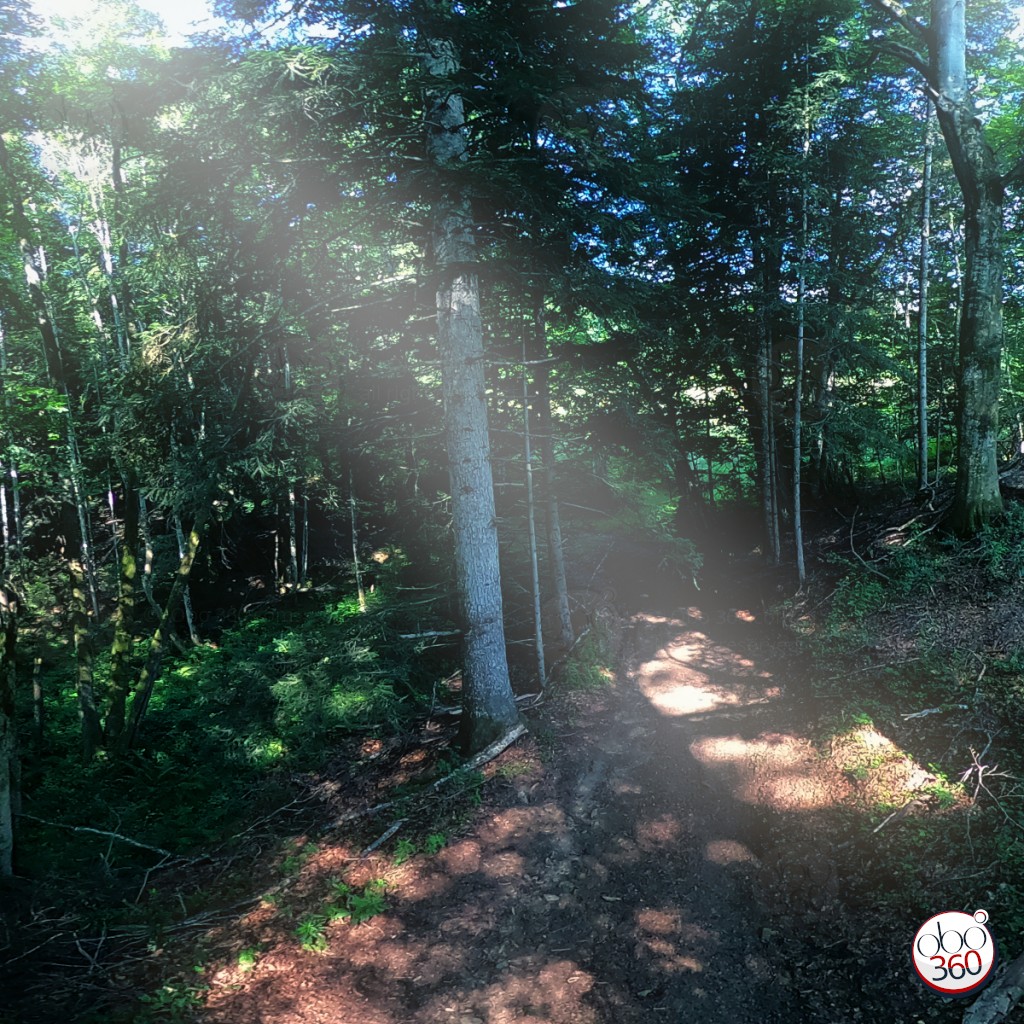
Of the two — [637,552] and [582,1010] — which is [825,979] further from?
[637,552]


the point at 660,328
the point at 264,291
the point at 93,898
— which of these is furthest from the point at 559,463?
the point at 93,898

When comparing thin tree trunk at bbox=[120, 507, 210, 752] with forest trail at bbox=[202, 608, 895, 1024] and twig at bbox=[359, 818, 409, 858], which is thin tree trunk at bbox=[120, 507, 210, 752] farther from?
forest trail at bbox=[202, 608, 895, 1024]

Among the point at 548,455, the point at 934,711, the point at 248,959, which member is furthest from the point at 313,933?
the point at 548,455

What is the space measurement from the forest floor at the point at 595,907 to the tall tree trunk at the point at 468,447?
876 millimetres

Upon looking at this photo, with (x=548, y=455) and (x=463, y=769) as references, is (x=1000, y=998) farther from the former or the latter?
(x=548, y=455)

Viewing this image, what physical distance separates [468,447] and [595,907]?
223 inches

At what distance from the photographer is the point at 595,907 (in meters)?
5.59

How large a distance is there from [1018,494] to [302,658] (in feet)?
41.0

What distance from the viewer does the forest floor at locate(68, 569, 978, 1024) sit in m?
4.50

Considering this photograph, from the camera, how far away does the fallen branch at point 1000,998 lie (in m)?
3.82

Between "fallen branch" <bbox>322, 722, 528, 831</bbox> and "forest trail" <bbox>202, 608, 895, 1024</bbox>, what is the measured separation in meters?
0.20

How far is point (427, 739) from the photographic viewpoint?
8.47m

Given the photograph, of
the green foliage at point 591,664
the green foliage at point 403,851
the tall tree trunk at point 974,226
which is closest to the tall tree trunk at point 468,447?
the green foliage at point 403,851

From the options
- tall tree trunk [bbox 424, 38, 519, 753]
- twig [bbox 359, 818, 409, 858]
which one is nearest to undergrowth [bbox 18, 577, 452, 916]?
tall tree trunk [bbox 424, 38, 519, 753]
